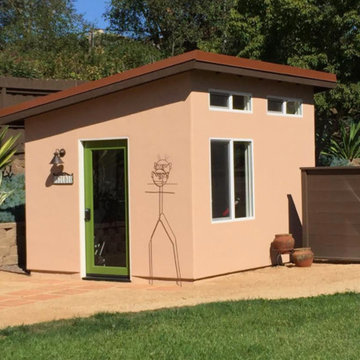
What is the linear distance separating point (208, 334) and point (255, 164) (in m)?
6.01

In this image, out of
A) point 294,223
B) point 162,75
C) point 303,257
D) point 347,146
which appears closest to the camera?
point 162,75

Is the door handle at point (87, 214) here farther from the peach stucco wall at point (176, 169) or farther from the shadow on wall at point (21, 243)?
the shadow on wall at point (21, 243)

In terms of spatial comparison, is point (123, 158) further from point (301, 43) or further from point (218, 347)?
point (301, 43)

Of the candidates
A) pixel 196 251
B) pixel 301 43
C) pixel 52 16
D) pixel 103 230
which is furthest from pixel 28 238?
pixel 52 16

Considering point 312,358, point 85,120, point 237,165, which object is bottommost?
point 312,358

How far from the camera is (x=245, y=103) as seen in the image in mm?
13391

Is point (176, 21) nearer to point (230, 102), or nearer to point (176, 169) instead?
point (230, 102)

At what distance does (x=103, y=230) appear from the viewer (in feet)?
42.6

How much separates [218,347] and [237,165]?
20.5 ft

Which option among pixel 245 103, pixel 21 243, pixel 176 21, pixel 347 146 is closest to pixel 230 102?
pixel 245 103

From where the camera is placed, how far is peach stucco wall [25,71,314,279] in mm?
12133

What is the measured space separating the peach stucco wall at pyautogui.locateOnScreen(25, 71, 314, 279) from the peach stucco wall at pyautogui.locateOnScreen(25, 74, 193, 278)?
2cm

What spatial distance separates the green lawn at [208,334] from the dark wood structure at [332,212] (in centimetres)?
434

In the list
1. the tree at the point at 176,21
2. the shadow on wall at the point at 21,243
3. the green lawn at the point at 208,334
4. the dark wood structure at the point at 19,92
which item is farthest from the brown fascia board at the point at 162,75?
the tree at the point at 176,21
